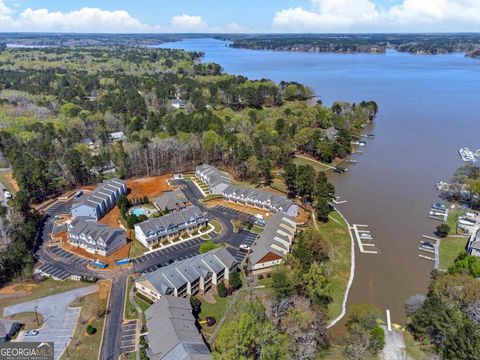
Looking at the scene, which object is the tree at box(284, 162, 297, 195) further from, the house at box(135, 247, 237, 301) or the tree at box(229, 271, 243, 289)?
the tree at box(229, 271, 243, 289)

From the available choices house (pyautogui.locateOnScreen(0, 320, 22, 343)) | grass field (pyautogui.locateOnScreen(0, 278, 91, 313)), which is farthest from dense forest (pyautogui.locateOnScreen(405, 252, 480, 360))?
house (pyautogui.locateOnScreen(0, 320, 22, 343))

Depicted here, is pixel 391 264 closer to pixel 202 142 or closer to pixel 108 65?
pixel 202 142

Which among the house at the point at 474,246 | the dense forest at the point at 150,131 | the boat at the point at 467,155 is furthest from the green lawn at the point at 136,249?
the boat at the point at 467,155

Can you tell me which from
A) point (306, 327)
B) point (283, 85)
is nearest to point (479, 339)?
point (306, 327)

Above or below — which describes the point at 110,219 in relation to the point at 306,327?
below

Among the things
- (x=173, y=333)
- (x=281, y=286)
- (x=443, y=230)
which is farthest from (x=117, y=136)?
(x=443, y=230)

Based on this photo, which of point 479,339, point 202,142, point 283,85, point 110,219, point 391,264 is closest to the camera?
point 479,339

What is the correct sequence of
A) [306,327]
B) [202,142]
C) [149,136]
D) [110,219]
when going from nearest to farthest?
1. [306,327]
2. [110,219]
3. [202,142]
4. [149,136]
